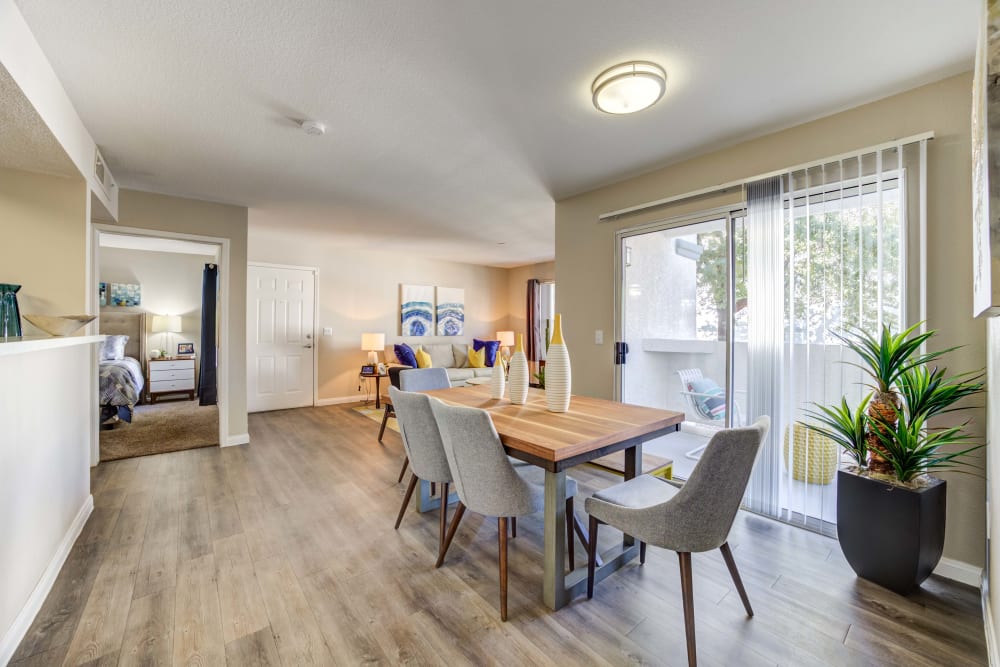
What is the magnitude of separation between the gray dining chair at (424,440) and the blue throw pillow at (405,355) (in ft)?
12.5

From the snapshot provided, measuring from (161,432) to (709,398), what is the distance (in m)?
5.41

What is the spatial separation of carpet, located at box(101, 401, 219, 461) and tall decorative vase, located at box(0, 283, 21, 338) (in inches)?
90.8

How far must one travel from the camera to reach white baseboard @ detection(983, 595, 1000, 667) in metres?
1.33

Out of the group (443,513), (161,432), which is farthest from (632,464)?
(161,432)

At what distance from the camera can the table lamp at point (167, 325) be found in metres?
6.37

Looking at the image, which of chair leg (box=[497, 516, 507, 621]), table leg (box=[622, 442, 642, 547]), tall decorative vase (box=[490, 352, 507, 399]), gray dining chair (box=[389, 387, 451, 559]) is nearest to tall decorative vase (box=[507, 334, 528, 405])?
tall decorative vase (box=[490, 352, 507, 399])

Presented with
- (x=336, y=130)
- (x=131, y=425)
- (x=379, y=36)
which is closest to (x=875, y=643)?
(x=379, y=36)

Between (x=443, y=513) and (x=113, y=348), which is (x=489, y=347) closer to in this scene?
(x=443, y=513)

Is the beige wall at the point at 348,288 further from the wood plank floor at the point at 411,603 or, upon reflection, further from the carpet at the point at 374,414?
the wood plank floor at the point at 411,603

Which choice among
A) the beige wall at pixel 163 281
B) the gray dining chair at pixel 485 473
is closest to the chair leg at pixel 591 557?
the gray dining chair at pixel 485 473

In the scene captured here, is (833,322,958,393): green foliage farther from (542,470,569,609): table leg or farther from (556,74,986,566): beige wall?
(542,470,569,609): table leg

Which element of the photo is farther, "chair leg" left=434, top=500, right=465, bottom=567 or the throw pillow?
the throw pillow

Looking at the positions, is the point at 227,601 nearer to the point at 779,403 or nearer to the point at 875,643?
the point at 875,643

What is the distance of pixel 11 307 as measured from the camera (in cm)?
186
